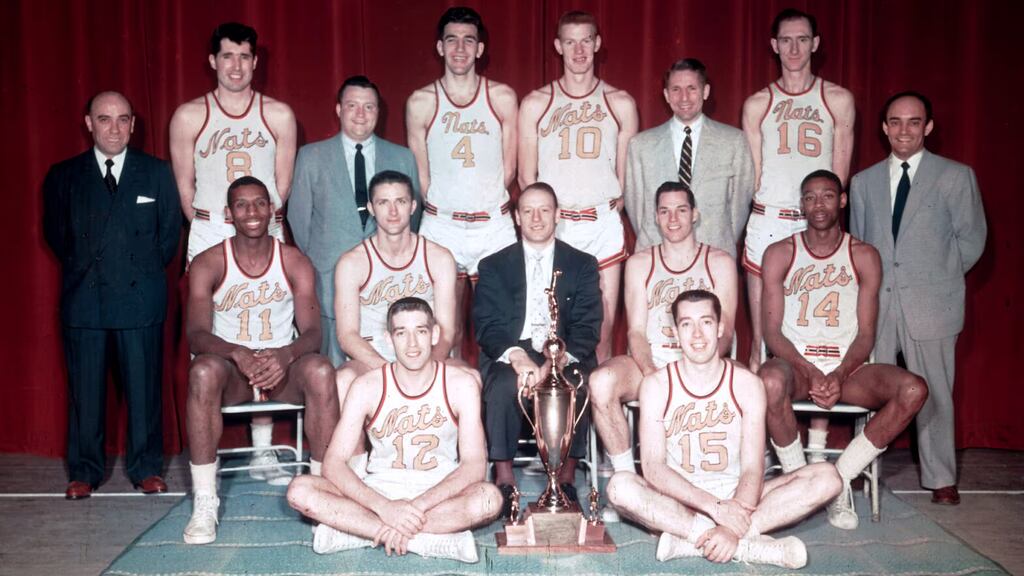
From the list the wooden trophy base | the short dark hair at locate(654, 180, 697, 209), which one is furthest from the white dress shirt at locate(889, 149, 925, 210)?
the wooden trophy base

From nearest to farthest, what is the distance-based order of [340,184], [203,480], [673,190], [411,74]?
[203,480]
[673,190]
[340,184]
[411,74]

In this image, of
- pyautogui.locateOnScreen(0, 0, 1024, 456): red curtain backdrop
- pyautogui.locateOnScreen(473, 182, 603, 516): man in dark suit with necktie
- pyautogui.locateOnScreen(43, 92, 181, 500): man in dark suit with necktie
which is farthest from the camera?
pyautogui.locateOnScreen(0, 0, 1024, 456): red curtain backdrop

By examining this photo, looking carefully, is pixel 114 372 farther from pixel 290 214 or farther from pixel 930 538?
pixel 930 538

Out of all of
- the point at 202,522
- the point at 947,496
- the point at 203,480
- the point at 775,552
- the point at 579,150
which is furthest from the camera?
the point at 579,150

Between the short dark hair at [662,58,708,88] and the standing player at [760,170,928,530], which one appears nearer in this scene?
the standing player at [760,170,928,530]

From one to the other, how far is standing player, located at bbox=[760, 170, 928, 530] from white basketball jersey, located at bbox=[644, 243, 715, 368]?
0.95 ft

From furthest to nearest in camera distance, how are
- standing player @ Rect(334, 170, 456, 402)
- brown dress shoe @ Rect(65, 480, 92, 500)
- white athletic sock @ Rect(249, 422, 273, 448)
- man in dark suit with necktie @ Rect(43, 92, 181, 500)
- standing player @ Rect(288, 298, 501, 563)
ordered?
1. white athletic sock @ Rect(249, 422, 273, 448)
2. man in dark suit with necktie @ Rect(43, 92, 181, 500)
3. brown dress shoe @ Rect(65, 480, 92, 500)
4. standing player @ Rect(334, 170, 456, 402)
5. standing player @ Rect(288, 298, 501, 563)

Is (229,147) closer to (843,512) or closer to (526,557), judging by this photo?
(526,557)

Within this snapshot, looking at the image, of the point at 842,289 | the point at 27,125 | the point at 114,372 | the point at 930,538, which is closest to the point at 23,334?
the point at 114,372

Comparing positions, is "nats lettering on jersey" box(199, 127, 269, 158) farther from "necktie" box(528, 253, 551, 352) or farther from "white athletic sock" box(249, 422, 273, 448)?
"necktie" box(528, 253, 551, 352)

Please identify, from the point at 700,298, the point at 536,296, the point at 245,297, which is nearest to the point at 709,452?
the point at 700,298

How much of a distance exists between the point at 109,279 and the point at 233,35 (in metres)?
1.18

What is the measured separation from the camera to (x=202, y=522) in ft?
12.1

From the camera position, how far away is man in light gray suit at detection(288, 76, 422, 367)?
459cm
